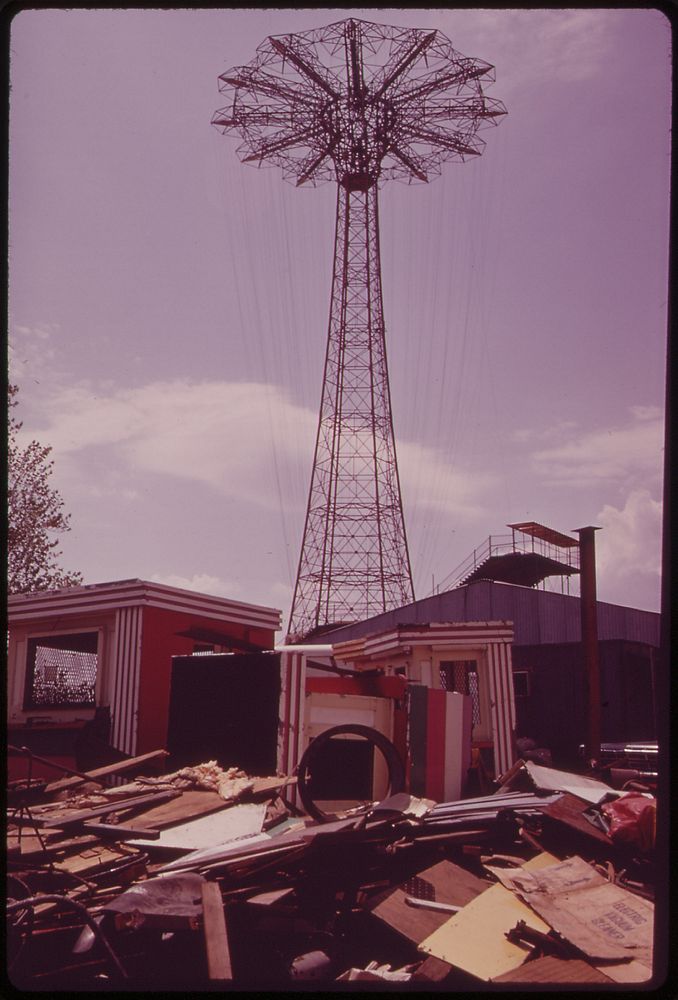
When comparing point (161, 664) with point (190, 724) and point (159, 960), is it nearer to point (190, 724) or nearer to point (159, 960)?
point (190, 724)

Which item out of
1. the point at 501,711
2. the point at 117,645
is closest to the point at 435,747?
the point at 501,711

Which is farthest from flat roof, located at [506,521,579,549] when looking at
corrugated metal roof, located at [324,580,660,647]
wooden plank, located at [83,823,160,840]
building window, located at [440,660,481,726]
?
wooden plank, located at [83,823,160,840]

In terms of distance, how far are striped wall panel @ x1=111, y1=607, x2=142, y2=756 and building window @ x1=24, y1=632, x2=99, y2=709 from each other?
0.66 meters

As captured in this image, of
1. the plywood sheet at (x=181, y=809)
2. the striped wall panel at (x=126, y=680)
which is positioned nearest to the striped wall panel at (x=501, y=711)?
the striped wall panel at (x=126, y=680)

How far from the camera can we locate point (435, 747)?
34.7 feet

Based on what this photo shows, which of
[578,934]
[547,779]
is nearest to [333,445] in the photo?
[547,779]

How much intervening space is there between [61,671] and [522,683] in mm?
12474

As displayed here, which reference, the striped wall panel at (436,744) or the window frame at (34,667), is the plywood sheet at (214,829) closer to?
the striped wall panel at (436,744)

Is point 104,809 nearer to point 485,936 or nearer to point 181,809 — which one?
point 181,809

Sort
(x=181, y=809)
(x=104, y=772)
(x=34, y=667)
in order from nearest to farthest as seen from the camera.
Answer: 1. (x=181, y=809)
2. (x=104, y=772)
3. (x=34, y=667)

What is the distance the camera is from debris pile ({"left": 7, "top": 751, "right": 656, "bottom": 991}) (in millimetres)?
4922

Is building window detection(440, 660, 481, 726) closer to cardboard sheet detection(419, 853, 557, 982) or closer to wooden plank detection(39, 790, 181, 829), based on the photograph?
wooden plank detection(39, 790, 181, 829)

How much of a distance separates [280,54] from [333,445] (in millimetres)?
9637

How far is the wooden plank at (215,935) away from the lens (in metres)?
4.58
